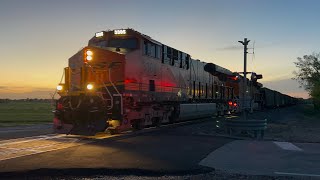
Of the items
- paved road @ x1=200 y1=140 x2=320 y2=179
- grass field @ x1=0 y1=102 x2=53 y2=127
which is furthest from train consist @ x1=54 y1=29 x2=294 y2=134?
grass field @ x1=0 y1=102 x2=53 y2=127

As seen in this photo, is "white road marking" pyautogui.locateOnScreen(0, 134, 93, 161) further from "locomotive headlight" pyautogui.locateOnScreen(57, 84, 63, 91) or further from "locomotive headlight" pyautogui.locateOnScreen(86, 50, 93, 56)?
"locomotive headlight" pyautogui.locateOnScreen(86, 50, 93, 56)

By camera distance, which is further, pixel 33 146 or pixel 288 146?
pixel 288 146

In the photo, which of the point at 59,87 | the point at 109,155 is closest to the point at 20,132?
the point at 59,87

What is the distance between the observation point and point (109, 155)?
412 inches

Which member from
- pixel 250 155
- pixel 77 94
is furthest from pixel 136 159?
pixel 77 94

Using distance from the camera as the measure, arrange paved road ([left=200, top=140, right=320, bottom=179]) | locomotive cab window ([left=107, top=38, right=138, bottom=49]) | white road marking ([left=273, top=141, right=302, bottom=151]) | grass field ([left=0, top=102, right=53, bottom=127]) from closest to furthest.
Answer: paved road ([left=200, top=140, right=320, bottom=179])
white road marking ([left=273, top=141, right=302, bottom=151])
locomotive cab window ([left=107, top=38, right=138, bottom=49])
grass field ([left=0, top=102, right=53, bottom=127])

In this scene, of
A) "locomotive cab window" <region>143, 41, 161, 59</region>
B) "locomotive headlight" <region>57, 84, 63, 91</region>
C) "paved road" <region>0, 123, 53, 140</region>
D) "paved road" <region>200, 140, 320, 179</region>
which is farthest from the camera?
"locomotive cab window" <region>143, 41, 161, 59</region>

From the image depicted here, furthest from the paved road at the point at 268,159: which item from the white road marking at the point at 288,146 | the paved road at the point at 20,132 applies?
the paved road at the point at 20,132

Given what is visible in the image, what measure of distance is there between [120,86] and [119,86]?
0.13ft

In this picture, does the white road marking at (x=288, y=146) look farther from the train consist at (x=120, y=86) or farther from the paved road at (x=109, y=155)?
the train consist at (x=120, y=86)

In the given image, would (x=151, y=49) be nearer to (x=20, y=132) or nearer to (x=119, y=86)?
(x=119, y=86)

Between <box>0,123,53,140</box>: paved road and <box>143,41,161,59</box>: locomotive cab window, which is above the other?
<box>143,41,161,59</box>: locomotive cab window

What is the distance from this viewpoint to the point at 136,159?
9.84m

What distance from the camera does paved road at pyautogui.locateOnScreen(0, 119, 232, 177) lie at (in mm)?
8516
